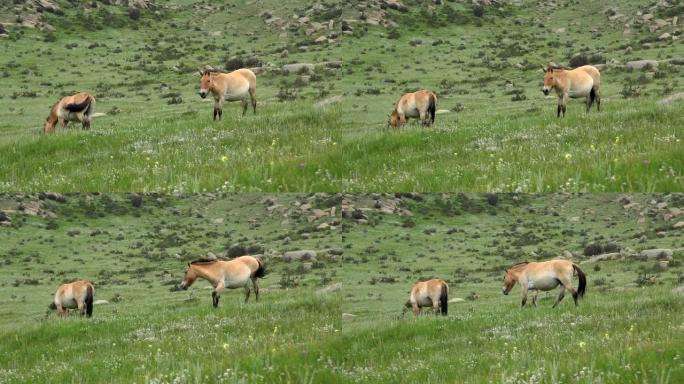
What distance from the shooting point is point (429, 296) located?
20531mm

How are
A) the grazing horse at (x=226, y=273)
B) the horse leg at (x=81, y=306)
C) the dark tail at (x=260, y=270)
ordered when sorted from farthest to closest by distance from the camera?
the horse leg at (x=81, y=306) < the grazing horse at (x=226, y=273) < the dark tail at (x=260, y=270)

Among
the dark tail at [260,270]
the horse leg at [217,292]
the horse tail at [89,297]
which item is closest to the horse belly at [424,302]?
the dark tail at [260,270]

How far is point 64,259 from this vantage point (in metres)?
32.3

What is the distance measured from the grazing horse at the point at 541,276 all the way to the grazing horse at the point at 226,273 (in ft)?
27.5

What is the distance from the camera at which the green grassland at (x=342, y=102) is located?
60.2 feet

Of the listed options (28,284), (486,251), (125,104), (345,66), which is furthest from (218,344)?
(345,66)

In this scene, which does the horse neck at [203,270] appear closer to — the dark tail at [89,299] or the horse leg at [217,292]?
the horse leg at [217,292]

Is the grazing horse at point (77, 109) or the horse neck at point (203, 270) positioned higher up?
the grazing horse at point (77, 109)

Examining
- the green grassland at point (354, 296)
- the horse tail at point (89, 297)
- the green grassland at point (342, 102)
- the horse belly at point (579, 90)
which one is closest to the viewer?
the green grassland at point (354, 296)

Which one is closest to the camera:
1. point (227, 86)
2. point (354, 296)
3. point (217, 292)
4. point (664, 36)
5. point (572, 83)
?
point (354, 296)

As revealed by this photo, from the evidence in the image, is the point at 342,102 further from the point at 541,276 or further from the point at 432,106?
the point at 541,276

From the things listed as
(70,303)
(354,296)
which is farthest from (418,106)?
(354,296)

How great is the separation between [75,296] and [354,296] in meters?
15.2

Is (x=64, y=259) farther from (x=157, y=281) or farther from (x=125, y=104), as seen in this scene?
(x=125, y=104)
